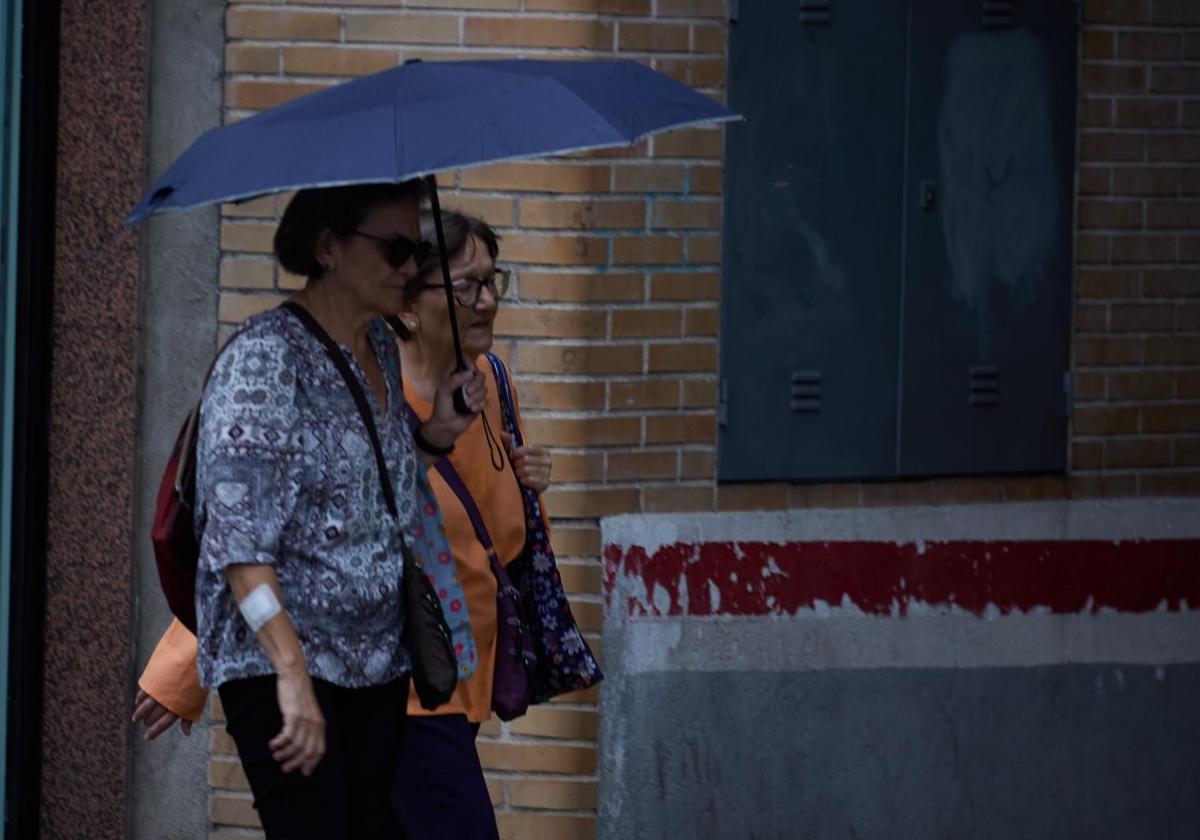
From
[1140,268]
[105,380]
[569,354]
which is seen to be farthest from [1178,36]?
[105,380]

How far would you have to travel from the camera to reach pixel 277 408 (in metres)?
3.61

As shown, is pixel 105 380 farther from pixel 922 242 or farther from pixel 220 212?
pixel 922 242

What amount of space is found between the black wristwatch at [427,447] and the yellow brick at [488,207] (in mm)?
1582

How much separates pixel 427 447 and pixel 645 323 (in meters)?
1.76

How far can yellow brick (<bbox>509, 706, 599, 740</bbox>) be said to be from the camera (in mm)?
5930

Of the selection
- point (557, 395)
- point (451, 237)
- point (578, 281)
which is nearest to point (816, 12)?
point (578, 281)

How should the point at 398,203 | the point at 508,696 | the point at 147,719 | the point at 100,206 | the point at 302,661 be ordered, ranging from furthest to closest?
the point at 100,206
the point at 508,696
the point at 147,719
the point at 398,203
the point at 302,661

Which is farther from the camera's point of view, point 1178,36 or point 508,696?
point 1178,36

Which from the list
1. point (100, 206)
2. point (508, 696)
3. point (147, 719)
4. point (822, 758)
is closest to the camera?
point (147, 719)

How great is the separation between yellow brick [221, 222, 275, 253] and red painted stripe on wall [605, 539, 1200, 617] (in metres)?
1.28

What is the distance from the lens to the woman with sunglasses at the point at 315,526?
355 centimetres

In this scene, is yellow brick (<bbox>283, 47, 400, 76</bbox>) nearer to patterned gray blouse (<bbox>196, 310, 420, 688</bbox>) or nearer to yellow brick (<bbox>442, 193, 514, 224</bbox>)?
yellow brick (<bbox>442, 193, 514, 224</bbox>)

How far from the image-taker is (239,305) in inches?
227

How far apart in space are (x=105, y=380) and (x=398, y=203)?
2131 mm
